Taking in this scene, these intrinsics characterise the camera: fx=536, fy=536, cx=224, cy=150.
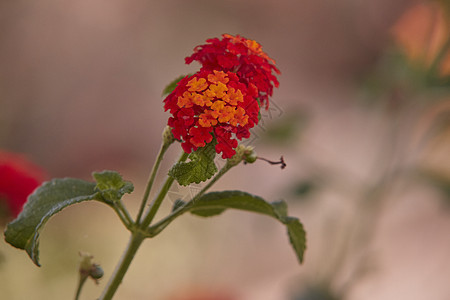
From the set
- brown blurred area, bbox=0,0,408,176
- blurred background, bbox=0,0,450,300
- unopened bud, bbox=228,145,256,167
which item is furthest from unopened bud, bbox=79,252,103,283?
brown blurred area, bbox=0,0,408,176

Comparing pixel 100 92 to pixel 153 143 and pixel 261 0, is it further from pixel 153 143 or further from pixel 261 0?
pixel 261 0

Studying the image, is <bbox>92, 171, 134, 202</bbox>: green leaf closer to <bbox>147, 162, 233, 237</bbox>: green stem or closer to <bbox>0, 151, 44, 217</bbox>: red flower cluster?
<bbox>147, 162, 233, 237</bbox>: green stem

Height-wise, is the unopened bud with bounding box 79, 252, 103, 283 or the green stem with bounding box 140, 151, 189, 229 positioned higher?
the green stem with bounding box 140, 151, 189, 229

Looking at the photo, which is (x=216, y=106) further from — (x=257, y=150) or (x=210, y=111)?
(x=257, y=150)

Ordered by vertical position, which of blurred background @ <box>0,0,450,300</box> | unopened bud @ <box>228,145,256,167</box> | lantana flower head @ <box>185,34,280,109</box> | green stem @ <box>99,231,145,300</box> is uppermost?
blurred background @ <box>0,0,450,300</box>

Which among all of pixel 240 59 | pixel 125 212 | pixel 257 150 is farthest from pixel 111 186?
pixel 257 150

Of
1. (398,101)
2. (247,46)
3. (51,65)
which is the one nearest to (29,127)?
(51,65)
